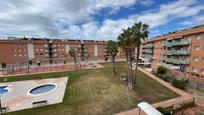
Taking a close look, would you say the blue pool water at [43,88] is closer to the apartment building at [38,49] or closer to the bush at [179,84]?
the bush at [179,84]

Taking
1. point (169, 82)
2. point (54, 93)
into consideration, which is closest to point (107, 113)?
point (54, 93)

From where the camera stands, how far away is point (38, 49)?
5972 centimetres

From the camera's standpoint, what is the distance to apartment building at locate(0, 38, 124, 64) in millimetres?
53319

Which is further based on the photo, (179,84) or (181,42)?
(181,42)

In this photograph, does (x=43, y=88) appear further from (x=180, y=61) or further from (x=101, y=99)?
(x=180, y=61)

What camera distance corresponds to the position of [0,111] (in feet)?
51.0

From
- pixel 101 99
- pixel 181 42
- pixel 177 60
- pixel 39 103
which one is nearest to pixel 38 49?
pixel 39 103

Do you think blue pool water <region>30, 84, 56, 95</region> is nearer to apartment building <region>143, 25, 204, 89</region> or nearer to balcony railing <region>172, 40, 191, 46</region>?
apartment building <region>143, 25, 204, 89</region>

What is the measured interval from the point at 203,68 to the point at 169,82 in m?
7.49

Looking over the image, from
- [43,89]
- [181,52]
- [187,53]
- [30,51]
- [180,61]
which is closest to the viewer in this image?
[43,89]

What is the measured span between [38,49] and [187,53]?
62.9 meters

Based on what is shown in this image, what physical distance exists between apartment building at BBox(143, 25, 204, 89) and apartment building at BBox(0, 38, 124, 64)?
4548 centimetres

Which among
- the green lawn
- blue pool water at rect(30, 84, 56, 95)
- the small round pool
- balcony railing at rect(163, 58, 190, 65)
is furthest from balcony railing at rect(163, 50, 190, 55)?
blue pool water at rect(30, 84, 56, 95)

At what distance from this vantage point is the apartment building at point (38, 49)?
53.3 meters
